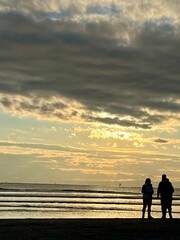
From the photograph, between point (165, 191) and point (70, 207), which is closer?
point (165, 191)
